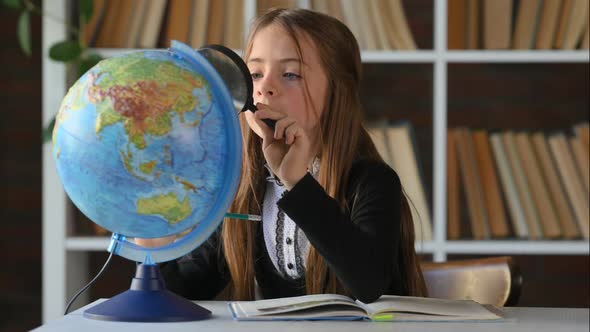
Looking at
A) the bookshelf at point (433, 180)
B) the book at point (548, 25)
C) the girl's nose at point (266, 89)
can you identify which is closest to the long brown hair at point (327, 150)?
the girl's nose at point (266, 89)

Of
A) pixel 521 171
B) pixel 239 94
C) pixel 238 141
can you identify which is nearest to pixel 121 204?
pixel 238 141

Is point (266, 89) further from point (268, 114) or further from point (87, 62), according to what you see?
point (87, 62)

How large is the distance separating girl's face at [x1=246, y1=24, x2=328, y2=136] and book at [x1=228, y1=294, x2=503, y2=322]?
48 cm

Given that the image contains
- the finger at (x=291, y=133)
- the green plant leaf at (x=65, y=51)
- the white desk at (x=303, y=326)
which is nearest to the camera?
the white desk at (x=303, y=326)

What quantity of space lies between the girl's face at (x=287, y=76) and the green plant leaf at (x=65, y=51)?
98cm

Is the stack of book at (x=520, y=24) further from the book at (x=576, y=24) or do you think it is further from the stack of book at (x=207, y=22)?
the stack of book at (x=207, y=22)

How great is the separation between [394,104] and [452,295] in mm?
1395

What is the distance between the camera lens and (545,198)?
8.98ft

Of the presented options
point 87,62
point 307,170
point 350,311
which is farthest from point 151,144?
point 87,62

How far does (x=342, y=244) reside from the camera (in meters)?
1.46

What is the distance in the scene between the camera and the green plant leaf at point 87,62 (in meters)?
2.65

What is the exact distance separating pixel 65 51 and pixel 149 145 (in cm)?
151

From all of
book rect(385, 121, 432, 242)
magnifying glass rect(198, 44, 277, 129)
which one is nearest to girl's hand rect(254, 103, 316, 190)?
magnifying glass rect(198, 44, 277, 129)

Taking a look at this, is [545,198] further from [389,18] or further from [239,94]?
[239,94]
